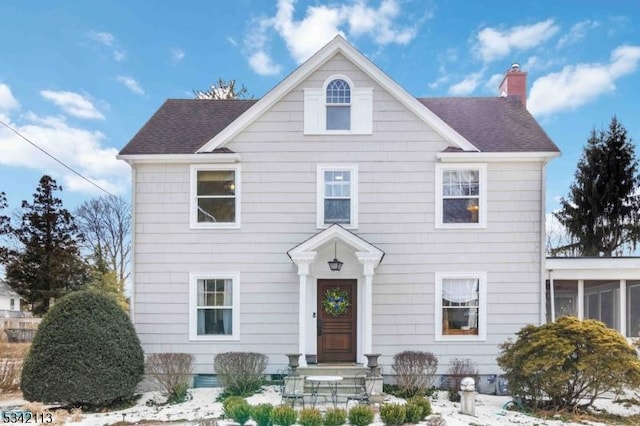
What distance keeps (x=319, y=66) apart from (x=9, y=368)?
10048 mm

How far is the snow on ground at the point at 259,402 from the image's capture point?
357 inches

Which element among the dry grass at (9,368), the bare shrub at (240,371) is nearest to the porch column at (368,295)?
the bare shrub at (240,371)

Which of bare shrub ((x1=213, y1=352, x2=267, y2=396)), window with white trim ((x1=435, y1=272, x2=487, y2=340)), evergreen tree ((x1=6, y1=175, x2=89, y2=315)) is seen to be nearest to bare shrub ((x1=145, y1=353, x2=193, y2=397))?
bare shrub ((x1=213, y1=352, x2=267, y2=396))

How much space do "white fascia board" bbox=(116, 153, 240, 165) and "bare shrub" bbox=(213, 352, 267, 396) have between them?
14.4 ft

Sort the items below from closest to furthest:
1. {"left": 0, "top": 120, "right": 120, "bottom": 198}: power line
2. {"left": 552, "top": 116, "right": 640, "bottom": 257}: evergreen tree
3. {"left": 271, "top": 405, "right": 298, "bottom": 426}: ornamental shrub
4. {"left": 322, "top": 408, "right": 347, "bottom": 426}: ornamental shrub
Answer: {"left": 271, "top": 405, "right": 298, "bottom": 426}: ornamental shrub, {"left": 322, "top": 408, "right": 347, "bottom": 426}: ornamental shrub, {"left": 0, "top": 120, "right": 120, "bottom": 198}: power line, {"left": 552, "top": 116, "right": 640, "bottom": 257}: evergreen tree

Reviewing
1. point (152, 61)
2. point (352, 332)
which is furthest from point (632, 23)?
point (152, 61)

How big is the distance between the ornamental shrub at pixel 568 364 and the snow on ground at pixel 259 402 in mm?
657

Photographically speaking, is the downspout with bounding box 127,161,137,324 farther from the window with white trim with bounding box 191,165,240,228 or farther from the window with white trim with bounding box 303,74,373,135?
the window with white trim with bounding box 303,74,373,135

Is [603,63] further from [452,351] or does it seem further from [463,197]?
[452,351]

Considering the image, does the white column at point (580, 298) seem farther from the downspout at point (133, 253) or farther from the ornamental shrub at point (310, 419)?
the downspout at point (133, 253)

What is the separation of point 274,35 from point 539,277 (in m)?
11.9

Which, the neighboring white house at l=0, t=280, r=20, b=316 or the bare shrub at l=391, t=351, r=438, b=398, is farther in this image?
the neighboring white house at l=0, t=280, r=20, b=316

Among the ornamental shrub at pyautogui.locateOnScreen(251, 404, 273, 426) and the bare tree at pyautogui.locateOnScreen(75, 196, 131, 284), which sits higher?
the bare tree at pyautogui.locateOnScreen(75, 196, 131, 284)

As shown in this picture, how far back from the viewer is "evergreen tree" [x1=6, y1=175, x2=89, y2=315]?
2719 cm
